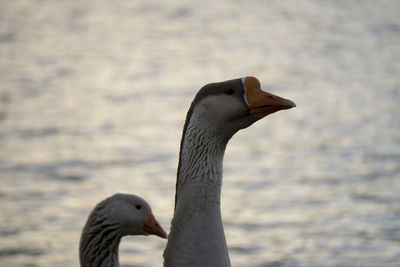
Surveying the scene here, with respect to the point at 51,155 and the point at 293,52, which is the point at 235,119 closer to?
the point at 51,155

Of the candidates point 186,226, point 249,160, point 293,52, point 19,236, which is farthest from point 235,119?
point 293,52

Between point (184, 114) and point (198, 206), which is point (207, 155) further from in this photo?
point (184, 114)

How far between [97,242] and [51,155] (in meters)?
4.70

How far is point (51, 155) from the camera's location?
11750 millimetres

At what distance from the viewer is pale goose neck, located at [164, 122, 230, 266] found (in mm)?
5219

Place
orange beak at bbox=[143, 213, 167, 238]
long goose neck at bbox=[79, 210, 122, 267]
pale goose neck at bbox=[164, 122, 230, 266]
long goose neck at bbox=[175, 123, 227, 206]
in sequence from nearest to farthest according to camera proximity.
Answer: pale goose neck at bbox=[164, 122, 230, 266] → long goose neck at bbox=[175, 123, 227, 206] → long goose neck at bbox=[79, 210, 122, 267] → orange beak at bbox=[143, 213, 167, 238]

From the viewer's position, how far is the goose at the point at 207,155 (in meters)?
5.27

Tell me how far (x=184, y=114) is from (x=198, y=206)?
7.40 metres

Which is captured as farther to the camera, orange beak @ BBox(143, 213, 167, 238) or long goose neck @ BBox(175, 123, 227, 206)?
orange beak @ BBox(143, 213, 167, 238)

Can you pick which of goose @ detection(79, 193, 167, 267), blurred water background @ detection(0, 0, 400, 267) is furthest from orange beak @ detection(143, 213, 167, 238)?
blurred water background @ detection(0, 0, 400, 267)

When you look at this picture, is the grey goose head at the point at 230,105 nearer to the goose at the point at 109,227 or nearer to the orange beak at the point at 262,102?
the orange beak at the point at 262,102

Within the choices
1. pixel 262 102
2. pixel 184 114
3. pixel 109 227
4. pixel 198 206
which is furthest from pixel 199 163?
pixel 184 114

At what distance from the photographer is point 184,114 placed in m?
12.7

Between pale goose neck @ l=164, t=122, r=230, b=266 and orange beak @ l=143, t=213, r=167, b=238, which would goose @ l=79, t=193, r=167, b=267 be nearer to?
orange beak @ l=143, t=213, r=167, b=238
